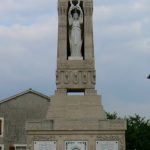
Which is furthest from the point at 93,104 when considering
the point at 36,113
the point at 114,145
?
the point at 36,113

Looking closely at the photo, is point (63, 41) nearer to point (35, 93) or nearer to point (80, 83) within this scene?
point (80, 83)

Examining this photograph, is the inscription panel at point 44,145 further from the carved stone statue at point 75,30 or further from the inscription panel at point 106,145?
the carved stone statue at point 75,30

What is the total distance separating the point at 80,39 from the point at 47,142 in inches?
180

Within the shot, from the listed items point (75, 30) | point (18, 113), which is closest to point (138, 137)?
point (18, 113)

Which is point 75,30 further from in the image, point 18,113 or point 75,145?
point 18,113

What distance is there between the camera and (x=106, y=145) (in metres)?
18.2

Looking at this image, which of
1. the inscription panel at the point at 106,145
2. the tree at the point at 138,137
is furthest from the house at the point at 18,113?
the inscription panel at the point at 106,145

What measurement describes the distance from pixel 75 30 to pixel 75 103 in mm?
3172

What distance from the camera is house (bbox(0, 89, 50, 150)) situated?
4134 cm

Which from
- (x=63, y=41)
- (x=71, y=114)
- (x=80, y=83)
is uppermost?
(x=63, y=41)

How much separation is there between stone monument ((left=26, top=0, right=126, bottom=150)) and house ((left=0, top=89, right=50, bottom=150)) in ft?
71.8

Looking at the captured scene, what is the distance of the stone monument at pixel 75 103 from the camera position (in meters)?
18.3

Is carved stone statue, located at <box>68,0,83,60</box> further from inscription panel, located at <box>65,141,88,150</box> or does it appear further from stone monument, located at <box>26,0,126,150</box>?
inscription panel, located at <box>65,141,88,150</box>

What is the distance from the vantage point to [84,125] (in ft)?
60.1
